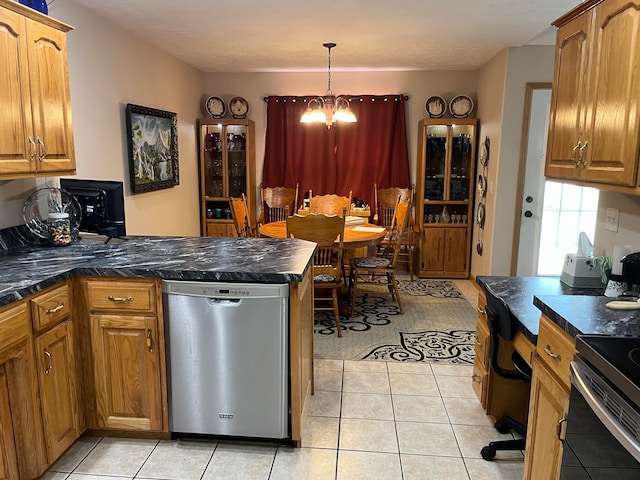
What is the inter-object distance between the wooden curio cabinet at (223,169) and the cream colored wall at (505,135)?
9.33 feet

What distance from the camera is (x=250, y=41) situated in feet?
14.0

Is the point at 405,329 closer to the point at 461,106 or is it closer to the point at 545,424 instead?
the point at 545,424

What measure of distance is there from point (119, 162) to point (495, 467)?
348 cm

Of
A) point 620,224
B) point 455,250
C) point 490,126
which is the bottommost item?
point 455,250

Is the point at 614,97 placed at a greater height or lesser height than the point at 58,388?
greater

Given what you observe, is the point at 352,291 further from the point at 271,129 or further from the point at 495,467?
the point at 271,129

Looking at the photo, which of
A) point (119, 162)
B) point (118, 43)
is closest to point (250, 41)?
point (118, 43)

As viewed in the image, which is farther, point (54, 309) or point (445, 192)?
point (445, 192)

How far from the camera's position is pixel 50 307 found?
6.62 feet

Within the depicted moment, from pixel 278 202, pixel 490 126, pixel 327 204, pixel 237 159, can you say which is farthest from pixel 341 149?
pixel 490 126

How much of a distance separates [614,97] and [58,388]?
2.63 m

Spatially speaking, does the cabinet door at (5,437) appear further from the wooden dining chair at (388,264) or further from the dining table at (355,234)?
the wooden dining chair at (388,264)

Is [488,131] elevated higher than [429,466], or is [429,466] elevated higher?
[488,131]

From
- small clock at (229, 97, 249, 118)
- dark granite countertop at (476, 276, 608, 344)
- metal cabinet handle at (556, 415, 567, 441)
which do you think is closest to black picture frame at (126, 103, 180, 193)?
small clock at (229, 97, 249, 118)
